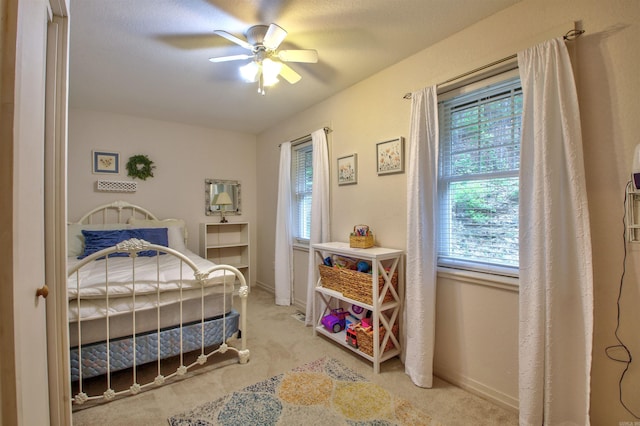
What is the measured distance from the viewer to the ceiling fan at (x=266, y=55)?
176 centimetres

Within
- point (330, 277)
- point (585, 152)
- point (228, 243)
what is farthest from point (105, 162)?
point (585, 152)

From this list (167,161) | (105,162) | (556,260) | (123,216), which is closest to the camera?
(556,260)

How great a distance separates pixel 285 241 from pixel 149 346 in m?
1.85

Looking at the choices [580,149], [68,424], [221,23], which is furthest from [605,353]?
[221,23]

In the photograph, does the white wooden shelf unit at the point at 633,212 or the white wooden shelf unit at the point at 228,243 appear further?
the white wooden shelf unit at the point at 228,243

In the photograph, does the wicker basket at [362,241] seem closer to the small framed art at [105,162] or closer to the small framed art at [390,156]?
Result: the small framed art at [390,156]

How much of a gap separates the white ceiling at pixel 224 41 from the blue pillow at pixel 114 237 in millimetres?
1416

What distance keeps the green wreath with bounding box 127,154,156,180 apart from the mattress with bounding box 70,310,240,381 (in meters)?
2.39

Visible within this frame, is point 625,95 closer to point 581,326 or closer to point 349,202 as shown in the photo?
point 581,326

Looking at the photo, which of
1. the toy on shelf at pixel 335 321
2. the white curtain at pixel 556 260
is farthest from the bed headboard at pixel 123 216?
the white curtain at pixel 556 260

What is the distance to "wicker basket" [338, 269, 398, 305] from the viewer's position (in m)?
2.15

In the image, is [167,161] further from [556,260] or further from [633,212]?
[633,212]

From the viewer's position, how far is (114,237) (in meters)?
3.00

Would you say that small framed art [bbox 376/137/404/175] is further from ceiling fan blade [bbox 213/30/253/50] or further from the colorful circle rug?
the colorful circle rug
